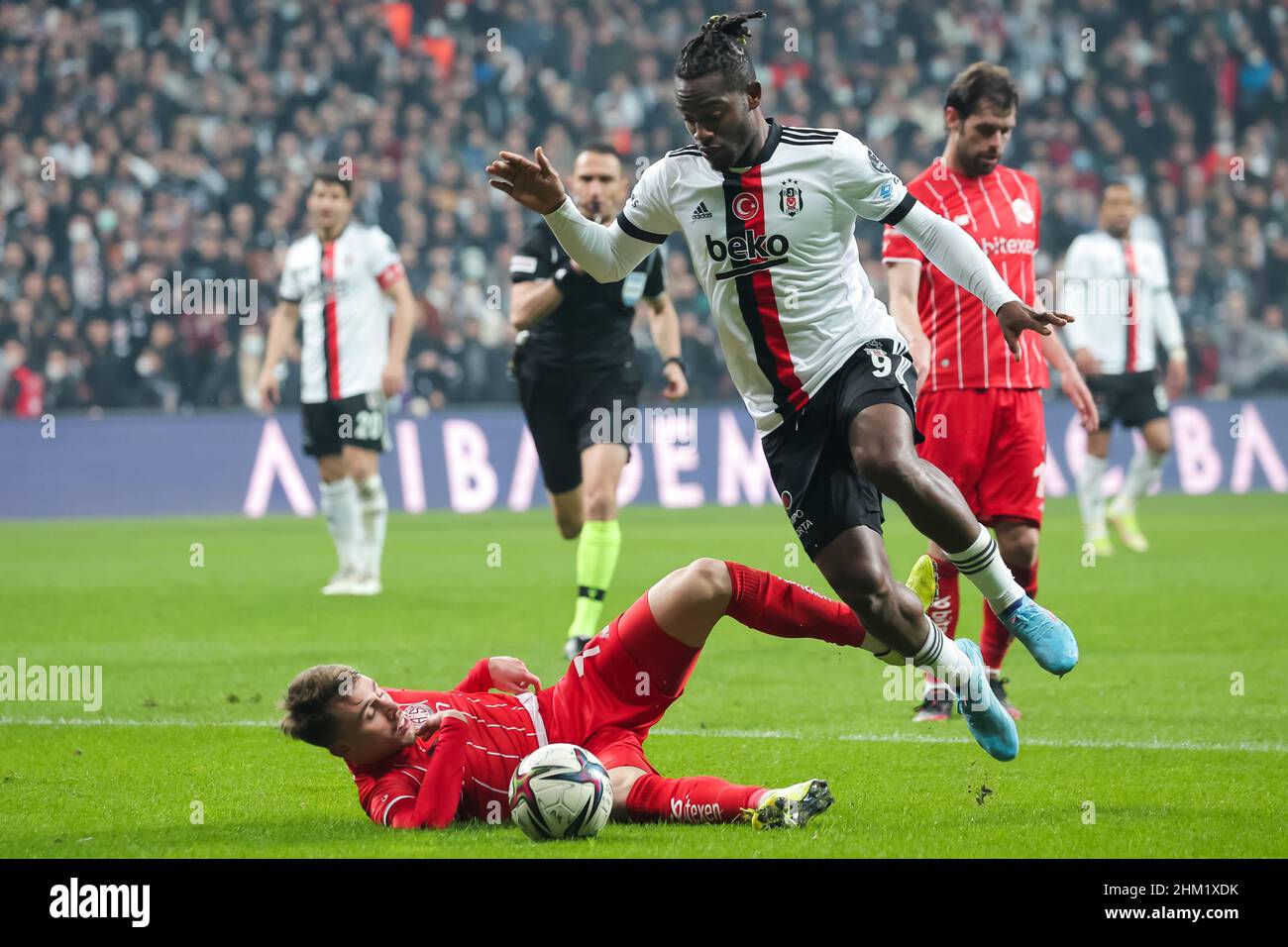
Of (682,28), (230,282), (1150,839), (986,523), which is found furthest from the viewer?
(682,28)

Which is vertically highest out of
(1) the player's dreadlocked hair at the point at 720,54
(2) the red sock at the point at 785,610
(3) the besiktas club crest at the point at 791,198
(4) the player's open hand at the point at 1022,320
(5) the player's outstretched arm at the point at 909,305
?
(1) the player's dreadlocked hair at the point at 720,54

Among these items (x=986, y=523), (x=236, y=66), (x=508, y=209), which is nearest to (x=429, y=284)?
(x=508, y=209)

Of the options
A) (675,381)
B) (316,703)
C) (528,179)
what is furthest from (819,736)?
(675,381)

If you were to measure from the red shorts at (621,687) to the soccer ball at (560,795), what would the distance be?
292mm

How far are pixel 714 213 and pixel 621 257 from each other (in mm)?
423

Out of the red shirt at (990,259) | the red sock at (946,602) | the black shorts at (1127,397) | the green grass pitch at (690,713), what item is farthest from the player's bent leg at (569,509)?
the black shorts at (1127,397)

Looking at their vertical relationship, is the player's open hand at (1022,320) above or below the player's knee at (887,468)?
above

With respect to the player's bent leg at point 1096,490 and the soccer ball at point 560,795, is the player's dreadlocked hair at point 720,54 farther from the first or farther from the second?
the player's bent leg at point 1096,490

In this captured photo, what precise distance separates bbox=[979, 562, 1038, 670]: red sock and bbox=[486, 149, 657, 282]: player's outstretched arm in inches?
85.9

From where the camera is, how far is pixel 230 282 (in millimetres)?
19828

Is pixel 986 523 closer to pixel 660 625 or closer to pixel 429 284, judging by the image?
pixel 660 625

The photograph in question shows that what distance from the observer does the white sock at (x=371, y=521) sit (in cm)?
1189

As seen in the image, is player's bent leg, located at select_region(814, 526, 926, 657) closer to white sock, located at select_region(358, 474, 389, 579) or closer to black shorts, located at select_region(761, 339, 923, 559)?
black shorts, located at select_region(761, 339, 923, 559)

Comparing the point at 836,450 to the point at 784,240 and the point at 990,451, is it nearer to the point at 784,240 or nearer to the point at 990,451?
the point at 784,240
